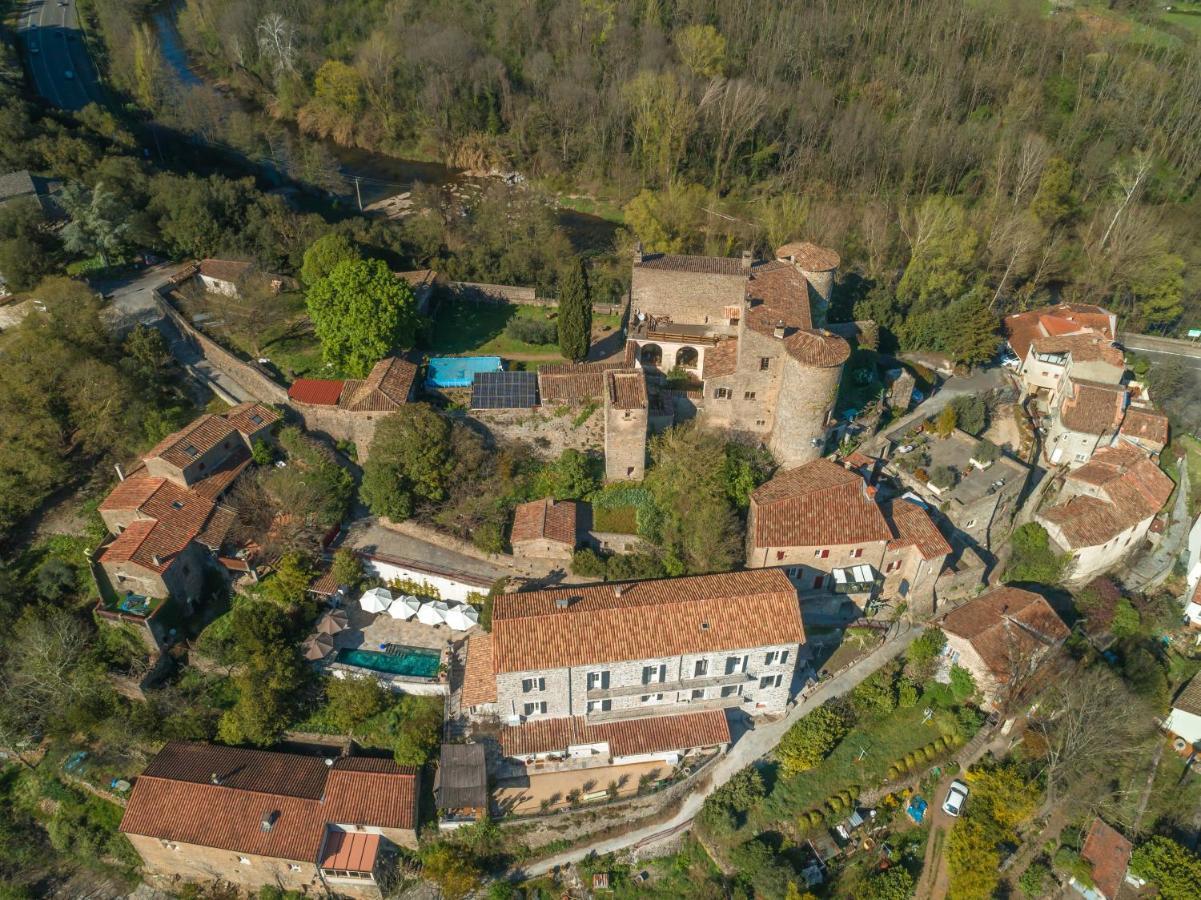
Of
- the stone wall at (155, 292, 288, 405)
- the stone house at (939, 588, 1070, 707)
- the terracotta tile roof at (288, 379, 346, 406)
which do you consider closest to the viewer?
the stone house at (939, 588, 1070, 707)

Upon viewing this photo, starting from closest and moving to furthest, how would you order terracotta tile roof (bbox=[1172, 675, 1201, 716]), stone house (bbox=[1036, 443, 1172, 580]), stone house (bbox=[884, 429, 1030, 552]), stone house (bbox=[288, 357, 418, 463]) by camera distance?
terracotta tile roof (bbox=[1172, 675, 1201, 716]), stone house (bbox=[288, 357, 418, 463]), stone house (bbox=[884, 429, 1030, 552]), stone house (bbox=[1036, 443, 1172, 580])

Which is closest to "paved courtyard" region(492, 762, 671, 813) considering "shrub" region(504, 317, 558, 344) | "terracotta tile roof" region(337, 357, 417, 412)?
"terracotta tile roof" region(337, 357, 417, 412)

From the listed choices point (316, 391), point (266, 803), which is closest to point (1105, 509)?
point (316, 391)

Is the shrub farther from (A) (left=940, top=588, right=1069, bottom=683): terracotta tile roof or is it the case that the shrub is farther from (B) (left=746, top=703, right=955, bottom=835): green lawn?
(B) (left=746, top=703, right=955, bottom=835): green lawn

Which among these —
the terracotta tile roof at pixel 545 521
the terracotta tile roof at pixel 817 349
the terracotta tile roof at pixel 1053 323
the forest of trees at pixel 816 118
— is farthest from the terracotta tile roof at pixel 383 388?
the terracotta tile roof at pixel 1053 323

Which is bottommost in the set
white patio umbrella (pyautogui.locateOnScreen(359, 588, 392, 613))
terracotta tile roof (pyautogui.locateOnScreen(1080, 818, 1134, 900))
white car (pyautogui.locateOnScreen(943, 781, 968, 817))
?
terracotta tile roof (pyautogui.locateOnScreen(1080, 818, 1134, 900))

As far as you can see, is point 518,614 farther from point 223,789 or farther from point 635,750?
point 223,789

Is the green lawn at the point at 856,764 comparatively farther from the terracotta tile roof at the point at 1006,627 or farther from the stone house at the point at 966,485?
the stone house at the point at 966,485
